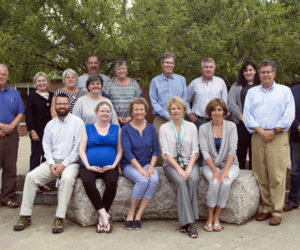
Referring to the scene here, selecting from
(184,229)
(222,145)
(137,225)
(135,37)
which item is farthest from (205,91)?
(137,225)

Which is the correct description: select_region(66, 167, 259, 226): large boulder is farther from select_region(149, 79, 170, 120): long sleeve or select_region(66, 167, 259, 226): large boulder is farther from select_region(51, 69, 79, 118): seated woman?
select_region(51, 69, 79, 118): seated woman

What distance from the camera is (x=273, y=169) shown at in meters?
4.62

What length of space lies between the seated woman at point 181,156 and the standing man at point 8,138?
7.67ft

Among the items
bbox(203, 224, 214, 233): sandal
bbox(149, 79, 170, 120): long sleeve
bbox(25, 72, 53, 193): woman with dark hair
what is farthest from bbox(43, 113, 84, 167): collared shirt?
bbox(203, 224, 214, 233): sandal

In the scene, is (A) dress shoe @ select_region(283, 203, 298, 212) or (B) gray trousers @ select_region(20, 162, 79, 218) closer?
(B) gray trousers @ select_region(20, 162, 79, 218)

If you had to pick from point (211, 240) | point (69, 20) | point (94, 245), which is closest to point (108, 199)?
point (94, 245)

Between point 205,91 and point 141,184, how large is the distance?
1969mm

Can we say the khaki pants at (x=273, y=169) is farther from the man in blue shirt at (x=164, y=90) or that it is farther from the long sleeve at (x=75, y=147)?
the long sleeve at (x=75, y=147)

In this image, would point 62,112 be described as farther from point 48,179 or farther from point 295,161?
point 295,161

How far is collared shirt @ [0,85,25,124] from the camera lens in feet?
17.3

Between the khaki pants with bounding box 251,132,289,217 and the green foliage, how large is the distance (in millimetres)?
1978

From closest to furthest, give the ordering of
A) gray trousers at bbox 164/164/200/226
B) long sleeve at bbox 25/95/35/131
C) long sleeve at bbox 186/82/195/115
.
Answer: gray trousers at bbox 164/164/200/226, long sleeve at bbox 25/95/35/131, long sleeve at bbox 186/82/195/115

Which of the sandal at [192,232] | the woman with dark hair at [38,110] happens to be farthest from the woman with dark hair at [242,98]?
the woman with dark hair at [38,110]

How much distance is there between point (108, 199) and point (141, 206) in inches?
17.1
